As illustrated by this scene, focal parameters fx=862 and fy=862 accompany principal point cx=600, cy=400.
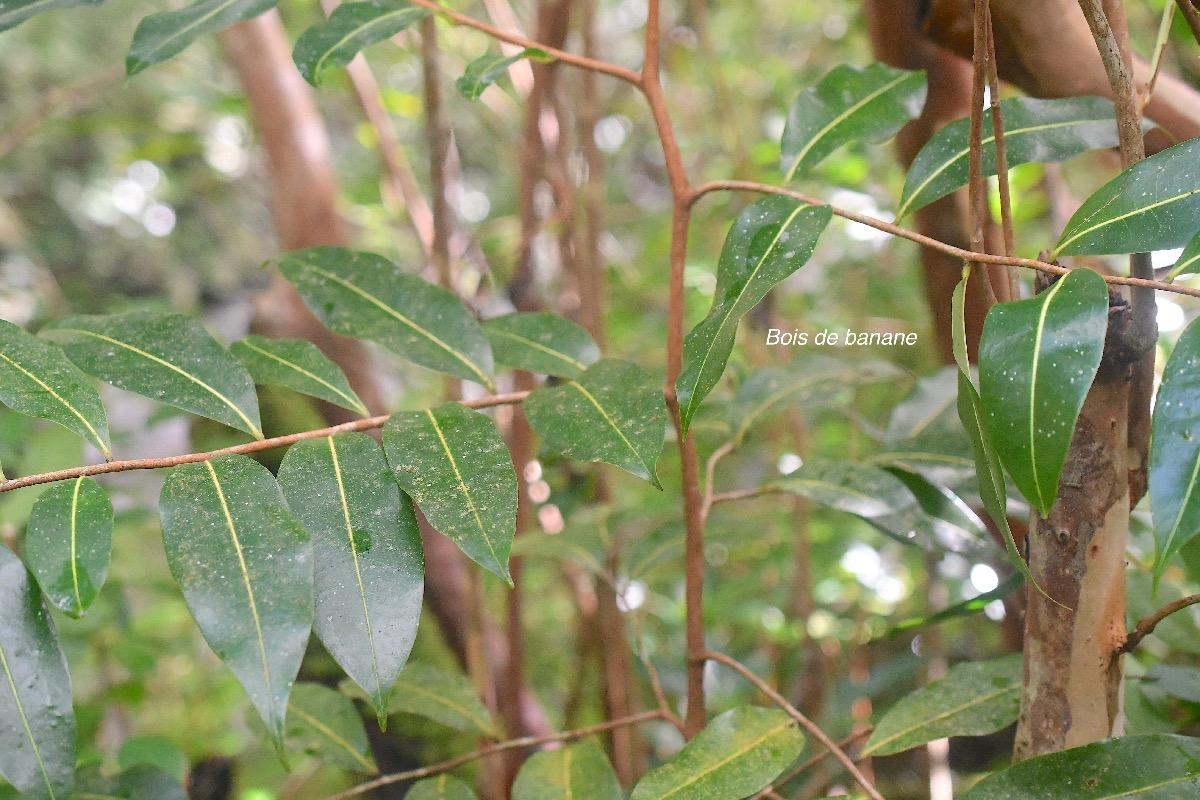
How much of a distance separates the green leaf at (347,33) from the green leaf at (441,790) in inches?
17.1

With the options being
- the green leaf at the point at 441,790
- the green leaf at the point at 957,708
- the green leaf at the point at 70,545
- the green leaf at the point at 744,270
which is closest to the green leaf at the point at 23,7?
the green leaf at the point at 70,545

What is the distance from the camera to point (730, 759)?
0.46 m

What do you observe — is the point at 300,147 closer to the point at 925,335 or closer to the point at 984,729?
the point at 925,335

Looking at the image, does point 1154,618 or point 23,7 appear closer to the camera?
point 1154,618

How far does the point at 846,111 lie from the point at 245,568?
1.40 feet

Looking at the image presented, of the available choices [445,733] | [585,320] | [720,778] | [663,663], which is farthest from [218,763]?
[720,778]

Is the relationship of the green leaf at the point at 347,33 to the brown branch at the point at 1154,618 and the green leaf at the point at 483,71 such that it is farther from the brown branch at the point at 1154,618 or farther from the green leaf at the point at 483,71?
the brown branch at the point at 1154,618

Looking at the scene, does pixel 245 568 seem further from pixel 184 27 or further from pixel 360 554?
pixel 184 27

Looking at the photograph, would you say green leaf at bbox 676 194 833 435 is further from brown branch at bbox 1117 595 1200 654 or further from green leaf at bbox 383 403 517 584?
brown branch at bbox 1117 595 1200 654

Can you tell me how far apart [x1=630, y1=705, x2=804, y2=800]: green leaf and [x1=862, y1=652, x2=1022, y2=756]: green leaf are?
0.21 feet

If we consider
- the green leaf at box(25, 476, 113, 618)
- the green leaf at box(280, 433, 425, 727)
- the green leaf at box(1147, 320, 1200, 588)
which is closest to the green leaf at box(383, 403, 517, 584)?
the green leaf at box(280, 433, 425, 727)

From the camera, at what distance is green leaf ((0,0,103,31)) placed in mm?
485

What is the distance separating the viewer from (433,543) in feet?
3.68

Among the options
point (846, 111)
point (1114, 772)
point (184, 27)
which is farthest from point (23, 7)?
point (1114, 772)
